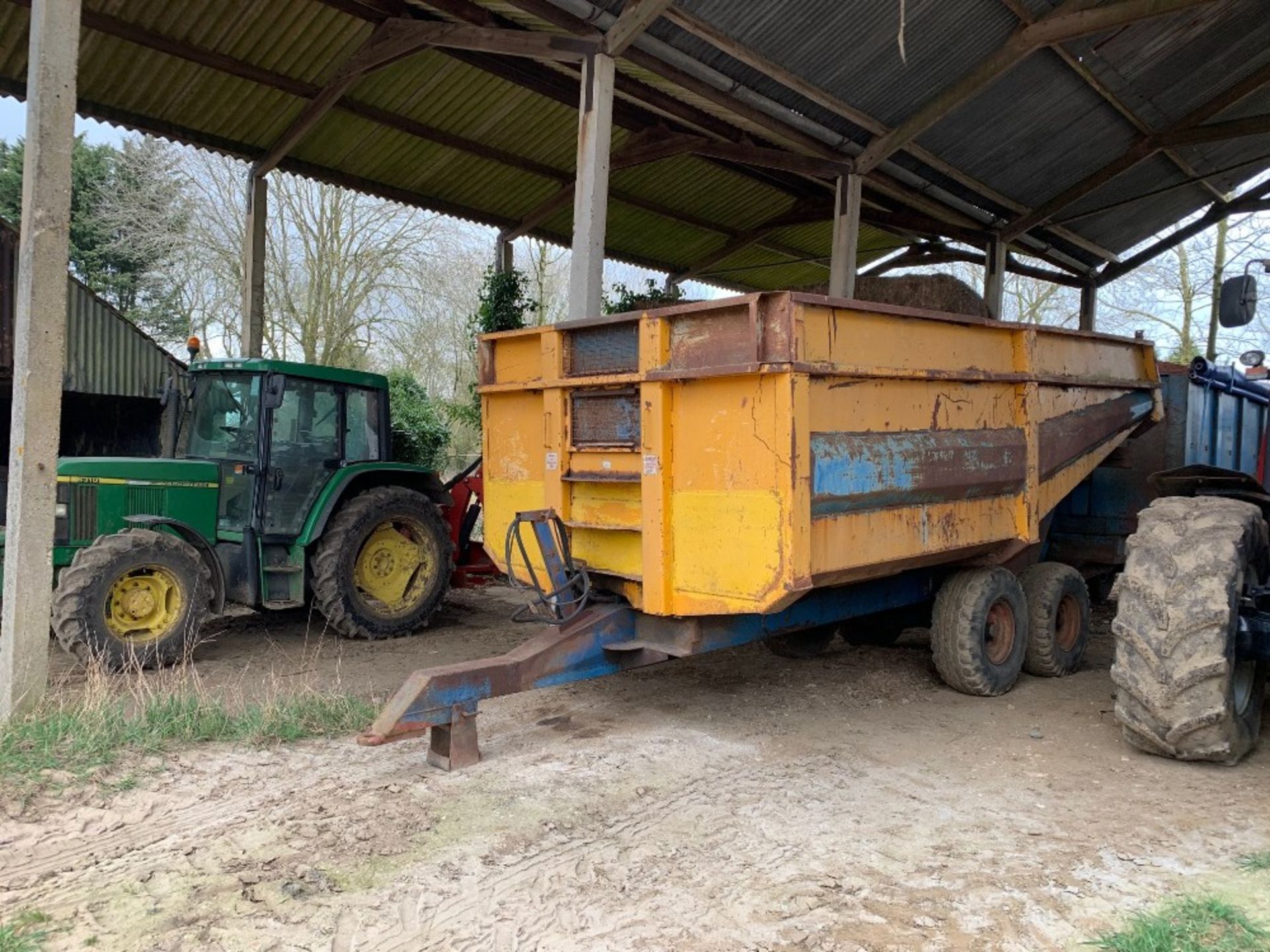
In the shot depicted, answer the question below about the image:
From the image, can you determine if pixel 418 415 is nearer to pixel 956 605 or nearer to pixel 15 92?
pixel 15 92

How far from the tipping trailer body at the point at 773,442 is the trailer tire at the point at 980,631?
23 centimetres

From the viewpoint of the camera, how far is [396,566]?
304 inches

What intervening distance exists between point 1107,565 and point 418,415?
10.2 meters

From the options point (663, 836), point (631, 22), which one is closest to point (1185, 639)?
point (663, 836)

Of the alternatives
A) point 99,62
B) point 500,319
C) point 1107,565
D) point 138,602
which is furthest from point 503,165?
point 1107,565

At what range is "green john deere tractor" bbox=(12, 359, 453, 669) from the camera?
6.14m

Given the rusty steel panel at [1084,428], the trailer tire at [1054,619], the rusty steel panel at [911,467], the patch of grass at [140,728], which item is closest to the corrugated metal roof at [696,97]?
the rusty steel panel at [1084,428]

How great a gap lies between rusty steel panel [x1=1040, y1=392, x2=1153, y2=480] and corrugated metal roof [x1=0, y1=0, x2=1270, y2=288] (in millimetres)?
3994

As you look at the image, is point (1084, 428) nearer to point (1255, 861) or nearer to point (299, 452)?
point (1255, 861)

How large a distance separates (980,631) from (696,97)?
5.42 metres

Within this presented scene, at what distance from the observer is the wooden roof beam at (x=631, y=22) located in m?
6.93

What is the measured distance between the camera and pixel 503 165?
37.3ft

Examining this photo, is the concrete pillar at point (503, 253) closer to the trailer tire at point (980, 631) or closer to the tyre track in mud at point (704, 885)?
the trailer tire at point (980, 631)

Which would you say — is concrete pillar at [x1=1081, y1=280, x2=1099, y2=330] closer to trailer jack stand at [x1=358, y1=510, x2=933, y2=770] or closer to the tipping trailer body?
the tipping trailer body
